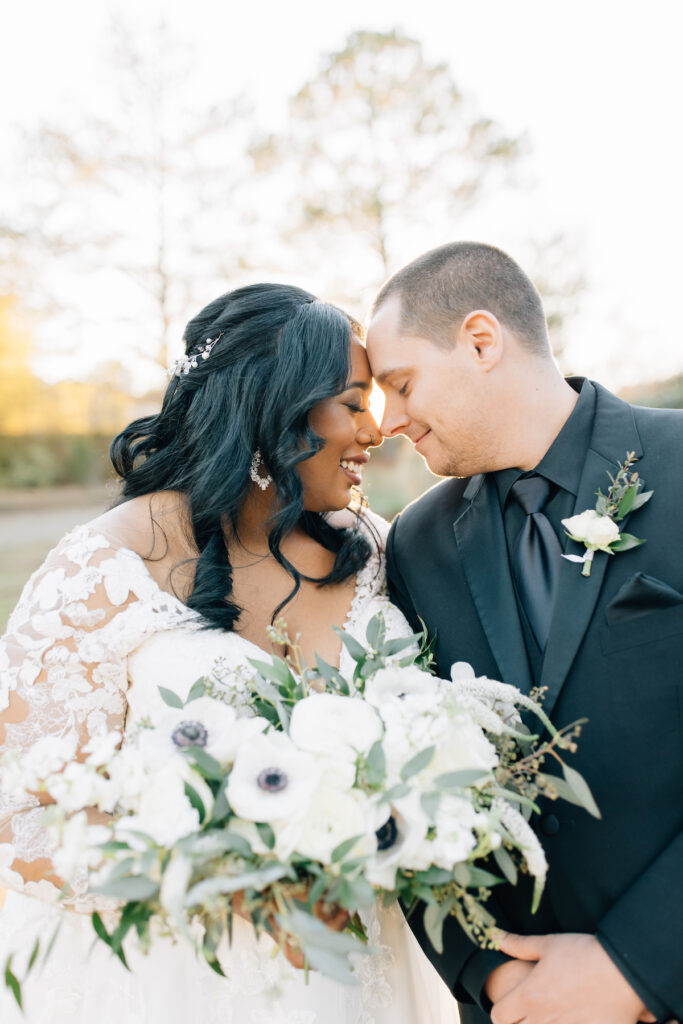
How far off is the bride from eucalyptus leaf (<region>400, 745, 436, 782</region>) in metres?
0.74

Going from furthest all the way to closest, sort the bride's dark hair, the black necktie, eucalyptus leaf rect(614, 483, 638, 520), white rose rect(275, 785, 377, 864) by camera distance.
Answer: the bride's dark hair
the black necktie
eucalyptus leaf rect(614, 483, 638, 520)
white rose rect(275, 785, 377, 864)

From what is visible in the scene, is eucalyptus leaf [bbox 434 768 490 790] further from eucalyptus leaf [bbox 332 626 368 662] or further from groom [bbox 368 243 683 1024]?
groom [bbox 368 243 683 1024]

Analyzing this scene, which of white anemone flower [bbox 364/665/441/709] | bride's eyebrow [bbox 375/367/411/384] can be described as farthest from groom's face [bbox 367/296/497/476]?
white anemone flower [bbox 364/665/441/709]

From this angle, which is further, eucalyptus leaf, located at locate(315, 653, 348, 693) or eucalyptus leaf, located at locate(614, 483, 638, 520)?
eucalyptus leaf, located at locate(614, 483, 638, 520)

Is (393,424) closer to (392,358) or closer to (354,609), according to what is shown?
(392,358)

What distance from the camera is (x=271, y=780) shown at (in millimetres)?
1731

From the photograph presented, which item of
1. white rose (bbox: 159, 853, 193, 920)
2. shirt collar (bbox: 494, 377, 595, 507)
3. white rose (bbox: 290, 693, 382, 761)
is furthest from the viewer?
shirt collar (bbox: 494, 377, 595, 507)

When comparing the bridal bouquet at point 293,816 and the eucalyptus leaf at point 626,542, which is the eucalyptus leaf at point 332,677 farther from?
the eucalyptus leaf at point 626,542

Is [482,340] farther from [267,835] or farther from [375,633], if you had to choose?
[267,835]

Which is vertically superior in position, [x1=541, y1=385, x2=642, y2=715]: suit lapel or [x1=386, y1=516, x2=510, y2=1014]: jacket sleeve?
[x1=541, y1=385, x2=642, y2=715]: suit lapel

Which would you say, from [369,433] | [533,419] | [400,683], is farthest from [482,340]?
[400,683]

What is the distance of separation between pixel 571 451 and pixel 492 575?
529 mm

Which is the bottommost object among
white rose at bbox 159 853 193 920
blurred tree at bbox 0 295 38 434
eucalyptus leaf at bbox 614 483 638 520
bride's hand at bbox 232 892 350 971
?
blurred tree at bbox 0 295 38 434

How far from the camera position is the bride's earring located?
3.27 m
